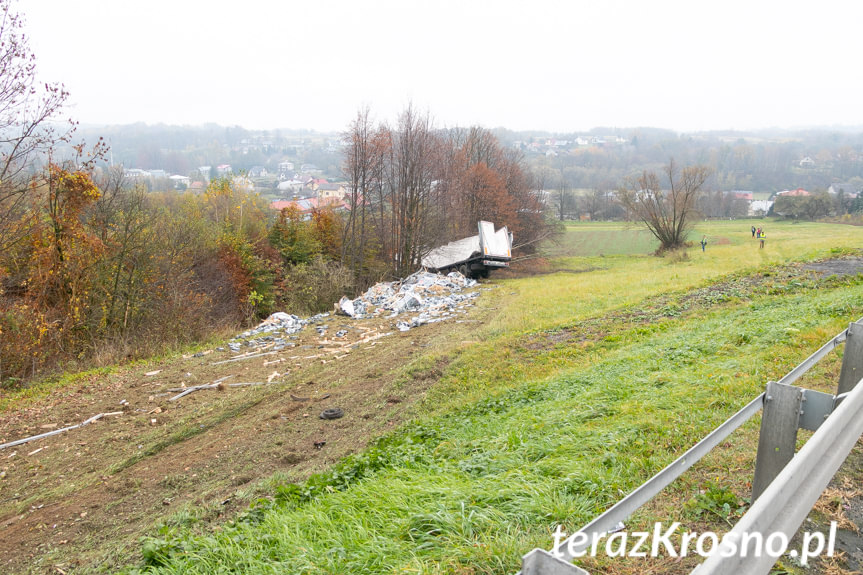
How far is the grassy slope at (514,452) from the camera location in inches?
127

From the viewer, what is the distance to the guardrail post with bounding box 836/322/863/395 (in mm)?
3740

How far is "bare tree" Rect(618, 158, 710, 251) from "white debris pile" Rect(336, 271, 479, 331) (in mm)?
22003

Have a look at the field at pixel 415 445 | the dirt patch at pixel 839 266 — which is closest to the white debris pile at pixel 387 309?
the field at pixel 415 445

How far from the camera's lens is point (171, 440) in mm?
7902

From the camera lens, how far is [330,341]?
14578 millimetres

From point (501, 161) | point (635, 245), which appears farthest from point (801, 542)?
point (635, 245)

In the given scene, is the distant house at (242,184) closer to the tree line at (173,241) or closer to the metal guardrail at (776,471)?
the tree line at (173,241)

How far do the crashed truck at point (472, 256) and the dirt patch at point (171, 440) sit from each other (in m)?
18.2

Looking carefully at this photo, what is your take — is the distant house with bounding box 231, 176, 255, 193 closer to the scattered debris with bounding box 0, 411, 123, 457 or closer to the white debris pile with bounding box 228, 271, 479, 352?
the white debris pile with bounding box 228, 271, 479, 352

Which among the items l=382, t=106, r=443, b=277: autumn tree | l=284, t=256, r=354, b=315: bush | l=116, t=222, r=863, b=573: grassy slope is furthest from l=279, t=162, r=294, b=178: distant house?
l=116, t=222, r=863, b=573: grassy slope

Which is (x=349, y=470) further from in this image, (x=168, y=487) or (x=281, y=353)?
(x=281, y=353)

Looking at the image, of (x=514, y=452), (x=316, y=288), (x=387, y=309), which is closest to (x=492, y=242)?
(x=316, y=288)

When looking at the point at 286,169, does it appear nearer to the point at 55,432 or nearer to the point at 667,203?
the point at 667,203

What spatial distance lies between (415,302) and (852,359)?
16350 mm
